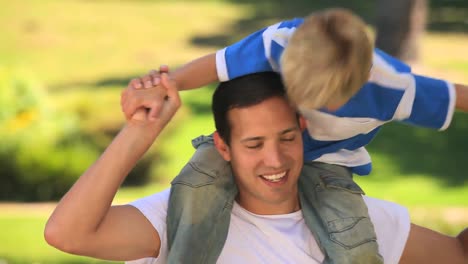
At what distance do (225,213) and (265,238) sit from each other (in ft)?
0.61

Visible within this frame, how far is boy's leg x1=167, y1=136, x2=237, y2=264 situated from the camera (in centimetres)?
330

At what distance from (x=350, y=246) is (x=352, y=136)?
15.6 inches

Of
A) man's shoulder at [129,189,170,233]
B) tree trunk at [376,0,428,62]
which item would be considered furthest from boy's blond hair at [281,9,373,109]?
tree trunk at [376,0,428,62]

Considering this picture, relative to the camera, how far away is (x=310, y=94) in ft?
9.59

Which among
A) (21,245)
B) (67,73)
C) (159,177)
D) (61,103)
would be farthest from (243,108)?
(67,73)

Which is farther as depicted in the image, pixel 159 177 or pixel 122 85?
pixel 122 85

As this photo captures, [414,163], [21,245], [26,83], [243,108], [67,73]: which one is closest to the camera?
[243,108]

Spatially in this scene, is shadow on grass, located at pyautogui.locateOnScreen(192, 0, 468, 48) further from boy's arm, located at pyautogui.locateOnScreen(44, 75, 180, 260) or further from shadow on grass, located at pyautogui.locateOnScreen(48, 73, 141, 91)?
boy's arm, located at pyautogui.locateOnScreen(44, 75, 180, 260)

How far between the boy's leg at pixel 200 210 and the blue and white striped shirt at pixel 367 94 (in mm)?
343

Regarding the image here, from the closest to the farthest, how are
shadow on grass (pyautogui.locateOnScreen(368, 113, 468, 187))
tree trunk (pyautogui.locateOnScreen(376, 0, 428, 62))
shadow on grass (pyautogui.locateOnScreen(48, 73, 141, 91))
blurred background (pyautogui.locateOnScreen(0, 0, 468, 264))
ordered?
blurred background (pyautogui.locateOnScreen(0, 0, 468, 264)) < shadow on grass (pyautogui.locateOnScreen(368, 113, 468, 187)) < tree trunk (pyautogui.locateOnScreen(376, 0, 428, 62)) < shadow on grass (pyautogui.locateOnScreen(48, 73, 141, 91))

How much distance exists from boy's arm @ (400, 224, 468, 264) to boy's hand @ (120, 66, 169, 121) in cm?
114

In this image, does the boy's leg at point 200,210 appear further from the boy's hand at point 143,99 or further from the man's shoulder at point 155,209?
the boy's hand at point 143,99

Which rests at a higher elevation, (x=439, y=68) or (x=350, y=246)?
(x=350, y=246)

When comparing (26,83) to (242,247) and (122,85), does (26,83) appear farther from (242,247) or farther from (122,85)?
(242,247)
